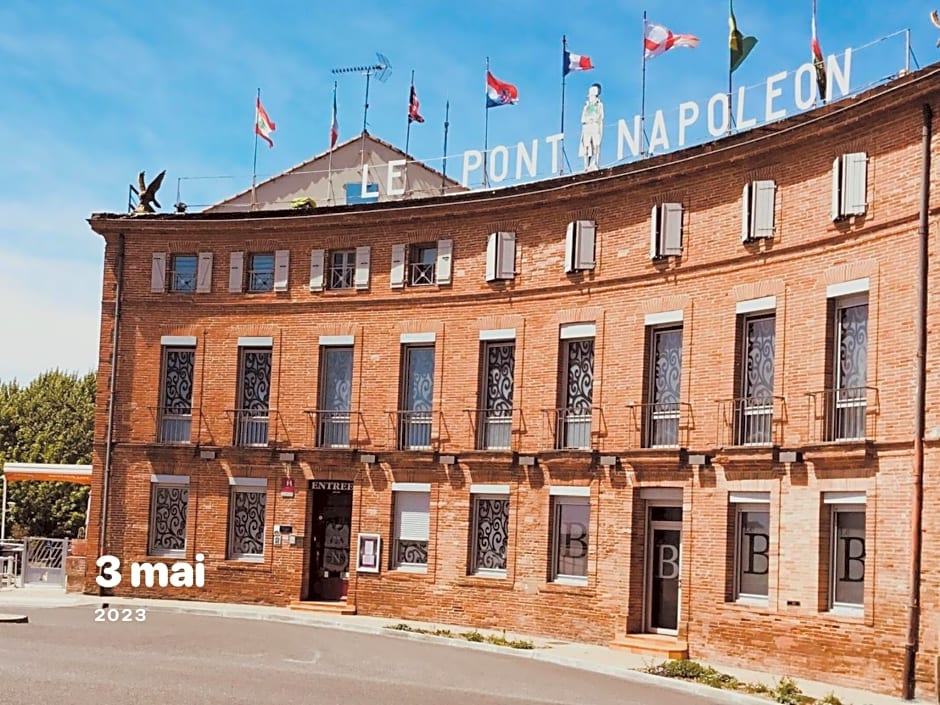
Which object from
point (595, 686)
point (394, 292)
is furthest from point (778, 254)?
point (394, 292)

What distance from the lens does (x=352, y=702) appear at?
17.6 meters

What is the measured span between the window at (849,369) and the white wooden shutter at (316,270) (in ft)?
45.6

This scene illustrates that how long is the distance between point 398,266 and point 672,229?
7.75m

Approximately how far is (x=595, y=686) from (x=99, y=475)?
17895 millimetres

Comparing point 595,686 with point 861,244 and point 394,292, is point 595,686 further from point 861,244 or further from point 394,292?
point 394,292

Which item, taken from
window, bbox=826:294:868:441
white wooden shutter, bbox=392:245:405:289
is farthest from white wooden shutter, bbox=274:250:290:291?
window, bbox=826:294:868:441

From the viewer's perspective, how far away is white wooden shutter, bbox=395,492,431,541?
3189 cm

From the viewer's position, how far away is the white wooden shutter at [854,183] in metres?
23.2

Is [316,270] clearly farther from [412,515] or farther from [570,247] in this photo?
[570,247]

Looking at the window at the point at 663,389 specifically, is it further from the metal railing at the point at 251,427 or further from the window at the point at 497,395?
the metal railing at the point at 251,427

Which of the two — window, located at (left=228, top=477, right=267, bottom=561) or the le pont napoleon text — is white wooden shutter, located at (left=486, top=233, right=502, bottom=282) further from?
the le pont napoleon text

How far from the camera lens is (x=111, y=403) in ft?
116

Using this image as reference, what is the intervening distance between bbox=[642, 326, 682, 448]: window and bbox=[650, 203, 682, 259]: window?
146 cm

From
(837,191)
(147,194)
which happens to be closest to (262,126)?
(147,194)
